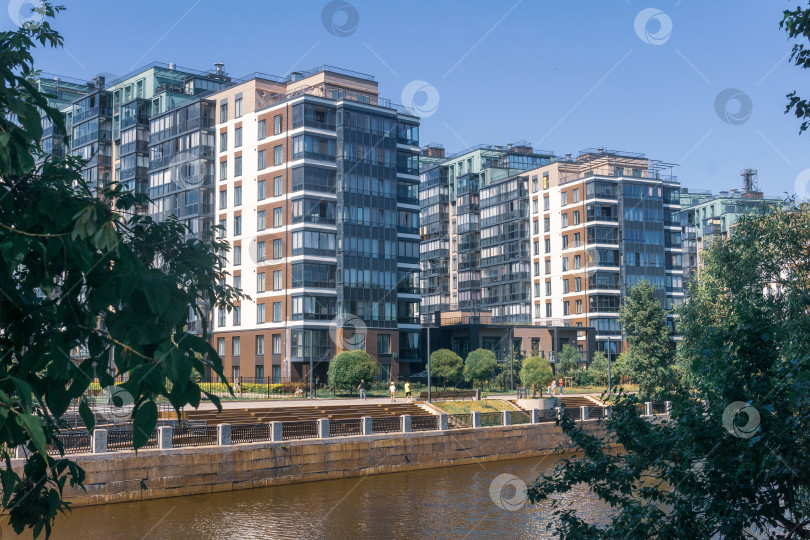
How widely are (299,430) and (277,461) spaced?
2.27m

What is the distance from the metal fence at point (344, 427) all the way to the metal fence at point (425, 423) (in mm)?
4036

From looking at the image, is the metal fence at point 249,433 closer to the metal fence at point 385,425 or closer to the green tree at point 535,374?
the metal fence at point 385,425

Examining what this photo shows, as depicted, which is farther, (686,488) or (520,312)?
(520,312)

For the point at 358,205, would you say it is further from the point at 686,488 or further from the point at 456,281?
the point at 686,488

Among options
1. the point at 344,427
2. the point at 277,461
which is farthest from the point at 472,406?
the point at 277,461

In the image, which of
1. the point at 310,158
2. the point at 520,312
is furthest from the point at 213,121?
the point at 520,312

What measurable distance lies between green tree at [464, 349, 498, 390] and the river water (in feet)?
112

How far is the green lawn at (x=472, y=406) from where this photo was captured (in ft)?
163

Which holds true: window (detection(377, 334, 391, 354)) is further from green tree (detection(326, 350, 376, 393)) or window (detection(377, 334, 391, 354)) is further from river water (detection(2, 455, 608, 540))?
river water (detection(2, 455, 608, 540))

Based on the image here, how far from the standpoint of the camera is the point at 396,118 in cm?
6956

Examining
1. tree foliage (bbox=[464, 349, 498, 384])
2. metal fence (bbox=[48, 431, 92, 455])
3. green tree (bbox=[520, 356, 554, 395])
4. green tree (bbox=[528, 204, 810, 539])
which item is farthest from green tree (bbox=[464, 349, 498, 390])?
green tree (bbox=[528, 204, 810, 539])

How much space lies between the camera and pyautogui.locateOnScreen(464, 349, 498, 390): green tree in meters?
68.3

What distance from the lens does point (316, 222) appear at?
64.6m

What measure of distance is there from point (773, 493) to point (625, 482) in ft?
7.10
